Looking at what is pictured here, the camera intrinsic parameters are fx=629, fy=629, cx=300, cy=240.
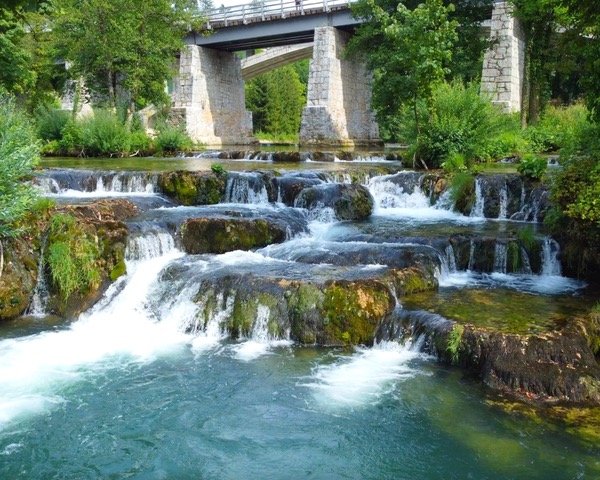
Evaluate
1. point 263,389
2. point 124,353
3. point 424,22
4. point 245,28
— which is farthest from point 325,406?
point 245,28

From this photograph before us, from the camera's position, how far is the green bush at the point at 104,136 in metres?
20.3

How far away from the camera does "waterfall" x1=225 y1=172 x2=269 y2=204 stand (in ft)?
42.1

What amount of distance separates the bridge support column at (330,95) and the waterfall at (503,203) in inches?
620

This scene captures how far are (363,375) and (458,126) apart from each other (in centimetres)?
965

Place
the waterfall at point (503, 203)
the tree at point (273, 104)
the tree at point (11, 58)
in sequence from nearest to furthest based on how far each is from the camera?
the waterfall at point (503, 203) < the tree at point (11, 58) < the tree at point (273, 104)

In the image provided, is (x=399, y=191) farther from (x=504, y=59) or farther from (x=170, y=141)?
(x=504, y=59)

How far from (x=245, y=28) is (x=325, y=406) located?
26343 mm

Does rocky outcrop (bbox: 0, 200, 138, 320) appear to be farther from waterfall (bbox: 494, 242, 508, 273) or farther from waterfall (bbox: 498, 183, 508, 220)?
waterfall (bbox: 498, 183, 508, 220)

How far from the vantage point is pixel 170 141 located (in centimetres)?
2158

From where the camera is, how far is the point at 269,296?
7559 millimetres

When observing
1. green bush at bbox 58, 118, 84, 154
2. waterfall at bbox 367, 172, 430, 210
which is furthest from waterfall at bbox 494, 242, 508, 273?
green bush at bbox 58, 118, 84, 154

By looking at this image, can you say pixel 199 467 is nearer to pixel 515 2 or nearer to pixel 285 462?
pixel 285 462

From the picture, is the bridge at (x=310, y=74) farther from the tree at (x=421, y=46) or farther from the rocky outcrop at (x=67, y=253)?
the rocky outcrop at (x=67, y=253)

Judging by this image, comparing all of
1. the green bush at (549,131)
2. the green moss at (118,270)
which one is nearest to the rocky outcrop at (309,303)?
the green moss at (118,270)
